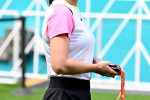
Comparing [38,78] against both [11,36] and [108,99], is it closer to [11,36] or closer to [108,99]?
[11,36]

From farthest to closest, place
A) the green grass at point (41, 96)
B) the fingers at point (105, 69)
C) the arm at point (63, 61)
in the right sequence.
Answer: the green grass at point (41, 96) → the fingers at point (105, 69) → the arm at point (63, 61)

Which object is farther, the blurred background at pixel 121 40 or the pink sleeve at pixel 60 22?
the blurred background at pixel 121 40

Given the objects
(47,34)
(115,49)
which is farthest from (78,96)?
(115,49)

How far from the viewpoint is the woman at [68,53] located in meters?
1.72

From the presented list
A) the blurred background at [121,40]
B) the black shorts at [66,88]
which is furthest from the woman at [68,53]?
the blurred background at [121,40]

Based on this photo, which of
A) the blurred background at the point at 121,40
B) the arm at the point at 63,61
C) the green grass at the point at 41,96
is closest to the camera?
the arm at the point at 63,61

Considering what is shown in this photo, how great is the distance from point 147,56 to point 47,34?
520 cm

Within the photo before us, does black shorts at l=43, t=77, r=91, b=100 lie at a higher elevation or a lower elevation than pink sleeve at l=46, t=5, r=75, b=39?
lower

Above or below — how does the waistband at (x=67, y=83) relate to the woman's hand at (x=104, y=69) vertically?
below

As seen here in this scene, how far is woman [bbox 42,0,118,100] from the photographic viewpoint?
1717 mm

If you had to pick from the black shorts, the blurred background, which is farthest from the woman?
the blurred background

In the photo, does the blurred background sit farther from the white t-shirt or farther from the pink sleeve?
the pink sleeve

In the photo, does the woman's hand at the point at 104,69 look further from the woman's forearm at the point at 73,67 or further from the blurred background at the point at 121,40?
the blurred background at the point at 121,40

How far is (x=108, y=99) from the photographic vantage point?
227 inches
